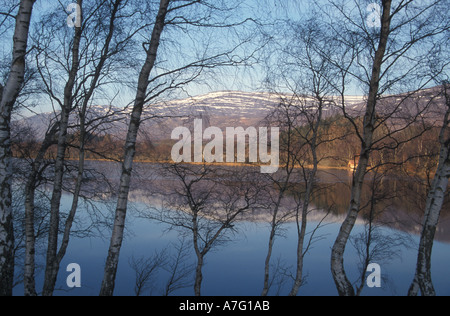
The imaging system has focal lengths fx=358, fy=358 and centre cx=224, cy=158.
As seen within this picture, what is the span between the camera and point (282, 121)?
40.3ft

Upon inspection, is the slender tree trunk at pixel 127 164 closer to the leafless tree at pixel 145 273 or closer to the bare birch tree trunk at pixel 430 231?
the bare birch tree trunk at pixel 430 231

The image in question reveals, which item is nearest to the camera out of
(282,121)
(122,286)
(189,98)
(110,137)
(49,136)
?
(189,98)

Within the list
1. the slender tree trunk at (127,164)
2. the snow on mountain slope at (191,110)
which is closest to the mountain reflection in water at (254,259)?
the snow on mountain slope at (191,110)

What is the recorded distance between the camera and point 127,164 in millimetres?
5391

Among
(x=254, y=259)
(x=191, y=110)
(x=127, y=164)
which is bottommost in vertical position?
(x=254, y=259)

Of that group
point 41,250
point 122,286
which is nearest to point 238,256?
point 122,286

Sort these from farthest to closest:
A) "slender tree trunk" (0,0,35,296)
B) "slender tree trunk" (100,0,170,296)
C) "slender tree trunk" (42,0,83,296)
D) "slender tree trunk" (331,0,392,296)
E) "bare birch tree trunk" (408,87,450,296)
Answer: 1. "slender tree trunk" (42,0,83,296)
2. "bare birch tree trunk" (408,87,450,296)
3. "slender tree trunk" (331,0,392,296)
4. "slender tree trunk" (100,0,170,296)
5. "slender tree trunk" (0,0,35,296)

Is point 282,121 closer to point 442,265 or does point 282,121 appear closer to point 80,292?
point 80,292

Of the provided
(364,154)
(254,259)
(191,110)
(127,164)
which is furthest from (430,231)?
(254,259)

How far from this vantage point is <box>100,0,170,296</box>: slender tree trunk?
17.5ft

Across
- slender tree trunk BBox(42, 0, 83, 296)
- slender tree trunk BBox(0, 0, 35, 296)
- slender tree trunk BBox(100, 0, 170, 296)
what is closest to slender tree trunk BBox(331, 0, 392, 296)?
slender tree trunk BBox(100, 0, 170, 296)

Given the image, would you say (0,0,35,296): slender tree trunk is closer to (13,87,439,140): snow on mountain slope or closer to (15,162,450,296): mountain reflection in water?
(13,87,439,140): snow on mountain slope

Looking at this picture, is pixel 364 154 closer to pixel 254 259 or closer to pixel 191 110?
pixel 191 110

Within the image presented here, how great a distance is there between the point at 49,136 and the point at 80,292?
36.8ft
